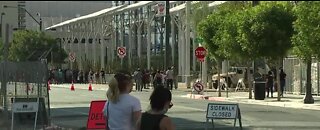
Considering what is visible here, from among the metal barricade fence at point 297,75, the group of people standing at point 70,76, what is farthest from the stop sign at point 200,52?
the group of people standing at point 70,76

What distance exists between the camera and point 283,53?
94.7ft

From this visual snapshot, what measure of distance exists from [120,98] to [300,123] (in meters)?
12.2

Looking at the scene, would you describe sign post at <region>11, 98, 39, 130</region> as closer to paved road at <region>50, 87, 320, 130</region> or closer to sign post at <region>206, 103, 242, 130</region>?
paved road at <region>50, 87, 320, 130</region>

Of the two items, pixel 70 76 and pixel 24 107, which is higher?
pixel 24 107

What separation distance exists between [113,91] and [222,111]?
5.99 meters

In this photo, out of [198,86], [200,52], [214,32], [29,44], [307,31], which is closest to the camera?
[307,31]

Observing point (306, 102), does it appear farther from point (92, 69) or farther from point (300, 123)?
point (92, 69)

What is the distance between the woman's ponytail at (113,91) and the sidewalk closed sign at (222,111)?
5796mm

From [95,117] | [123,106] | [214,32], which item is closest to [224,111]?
[95,117]

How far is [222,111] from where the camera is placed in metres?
12.6

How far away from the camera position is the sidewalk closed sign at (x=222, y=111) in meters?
12.5

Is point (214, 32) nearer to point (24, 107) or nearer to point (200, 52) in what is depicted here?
point (200, 52)

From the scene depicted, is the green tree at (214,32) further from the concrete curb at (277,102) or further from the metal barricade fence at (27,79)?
the metal barricade fence at (27,79)

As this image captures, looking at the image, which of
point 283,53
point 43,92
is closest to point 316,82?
point 283,53
